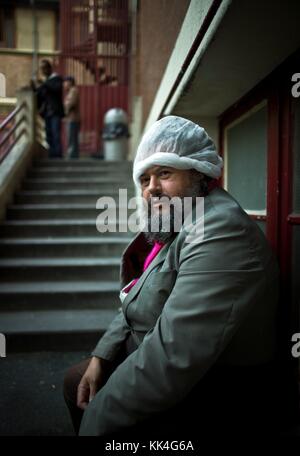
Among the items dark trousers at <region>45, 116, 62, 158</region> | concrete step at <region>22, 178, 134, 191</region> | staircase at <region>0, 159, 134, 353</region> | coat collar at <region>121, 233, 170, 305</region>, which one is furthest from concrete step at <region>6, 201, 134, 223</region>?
coat collar at <region>121, 233, 170, 305</region>

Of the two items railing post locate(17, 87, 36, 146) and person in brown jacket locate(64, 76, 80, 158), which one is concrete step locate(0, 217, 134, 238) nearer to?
railing post locate(17, 87, 36, 146)

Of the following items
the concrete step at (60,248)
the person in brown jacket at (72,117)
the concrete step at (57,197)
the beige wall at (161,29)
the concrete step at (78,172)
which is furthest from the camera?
the person in brown jacket at (72,117)

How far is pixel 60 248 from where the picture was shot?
195 inches

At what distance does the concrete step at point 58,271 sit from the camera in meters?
4.52

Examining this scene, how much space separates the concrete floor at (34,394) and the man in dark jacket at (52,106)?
538 cm

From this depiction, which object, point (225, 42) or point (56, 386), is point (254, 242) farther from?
point (56, 386)

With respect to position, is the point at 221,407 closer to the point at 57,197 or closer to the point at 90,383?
the point at 90,383

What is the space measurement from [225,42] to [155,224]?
1001 mm

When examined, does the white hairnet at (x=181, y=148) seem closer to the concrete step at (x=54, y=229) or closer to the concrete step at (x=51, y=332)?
the concrete step at (x=51, y=332)

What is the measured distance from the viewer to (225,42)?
1844 mm

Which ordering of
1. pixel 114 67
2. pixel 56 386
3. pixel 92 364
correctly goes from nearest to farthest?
pixel 92 364, pixel 56 386, pixel 114 67

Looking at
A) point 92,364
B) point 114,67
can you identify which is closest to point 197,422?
point 92,364

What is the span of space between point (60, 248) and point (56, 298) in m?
0.99

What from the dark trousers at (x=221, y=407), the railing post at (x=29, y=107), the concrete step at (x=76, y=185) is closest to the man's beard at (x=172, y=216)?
the dark trousers at (x=221, y=407)
